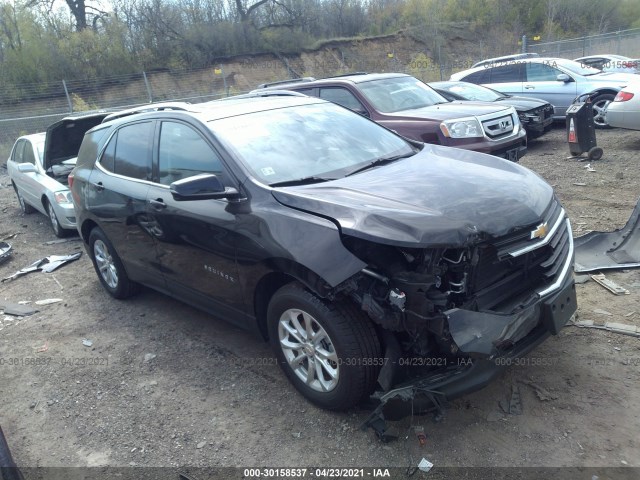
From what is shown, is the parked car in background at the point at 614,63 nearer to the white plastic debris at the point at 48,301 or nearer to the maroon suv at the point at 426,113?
the maroon suv at the point at 426,113

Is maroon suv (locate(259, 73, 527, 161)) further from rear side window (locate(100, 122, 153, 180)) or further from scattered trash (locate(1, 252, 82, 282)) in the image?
scattered trash (locate(1, 252, 82, 282))

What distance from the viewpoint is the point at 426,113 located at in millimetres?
7988

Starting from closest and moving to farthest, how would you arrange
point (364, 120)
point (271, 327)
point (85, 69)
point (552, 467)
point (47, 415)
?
point (552, 467) → point (271, 327) → point (47, 415) → point (364, 120) → point (85, 69)

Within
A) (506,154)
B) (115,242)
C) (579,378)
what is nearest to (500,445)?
(579,378)

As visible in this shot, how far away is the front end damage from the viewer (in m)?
2.79

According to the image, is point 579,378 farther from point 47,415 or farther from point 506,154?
point 506,154

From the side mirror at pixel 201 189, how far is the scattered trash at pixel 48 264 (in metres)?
4.44

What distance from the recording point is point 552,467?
9.14 feet

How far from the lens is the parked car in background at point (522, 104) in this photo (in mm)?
10114

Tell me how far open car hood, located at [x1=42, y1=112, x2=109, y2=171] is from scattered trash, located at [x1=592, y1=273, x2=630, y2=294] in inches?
292

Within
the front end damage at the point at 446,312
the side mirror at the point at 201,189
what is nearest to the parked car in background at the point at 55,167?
the side mirror at the point at 201,189

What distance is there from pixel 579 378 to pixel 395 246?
1582mm

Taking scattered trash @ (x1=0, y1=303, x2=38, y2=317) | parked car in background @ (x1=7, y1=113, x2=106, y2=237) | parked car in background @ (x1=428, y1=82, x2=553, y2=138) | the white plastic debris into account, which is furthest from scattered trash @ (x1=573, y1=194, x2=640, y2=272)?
parked car in background @ (x1=7, y1=113, x2=106, y2=237)

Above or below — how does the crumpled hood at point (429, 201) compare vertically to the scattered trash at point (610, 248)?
above
